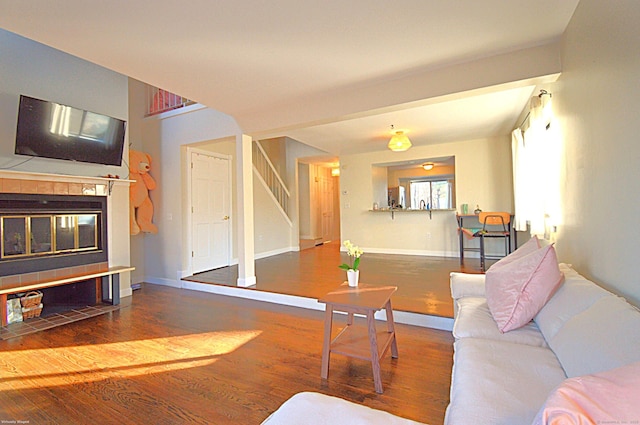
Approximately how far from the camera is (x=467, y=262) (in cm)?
551

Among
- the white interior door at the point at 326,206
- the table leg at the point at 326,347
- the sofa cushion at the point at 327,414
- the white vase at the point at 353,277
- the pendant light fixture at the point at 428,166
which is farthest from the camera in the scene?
the white interior door at the point at 326,206

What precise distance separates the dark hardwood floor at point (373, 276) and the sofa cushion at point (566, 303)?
1301 mm

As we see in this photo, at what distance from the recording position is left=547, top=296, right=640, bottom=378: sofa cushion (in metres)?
1.02

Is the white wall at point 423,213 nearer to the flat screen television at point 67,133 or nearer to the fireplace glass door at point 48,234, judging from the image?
A: the flat screen television at point 67,133

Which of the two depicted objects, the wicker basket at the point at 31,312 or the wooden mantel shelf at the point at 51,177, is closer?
the wooden mantel shelf at the point at 51,177

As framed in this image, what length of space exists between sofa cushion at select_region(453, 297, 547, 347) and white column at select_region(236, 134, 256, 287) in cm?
300

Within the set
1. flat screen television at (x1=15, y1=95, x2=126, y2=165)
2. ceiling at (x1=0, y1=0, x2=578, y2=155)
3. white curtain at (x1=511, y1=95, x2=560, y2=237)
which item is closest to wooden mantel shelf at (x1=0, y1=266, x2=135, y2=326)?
flat screen television at (x1=15, y1=95, x2=126, y2=165)

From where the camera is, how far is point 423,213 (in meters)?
6.54

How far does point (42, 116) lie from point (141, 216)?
199cm

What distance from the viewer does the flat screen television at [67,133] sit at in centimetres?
320

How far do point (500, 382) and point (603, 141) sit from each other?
146 cm

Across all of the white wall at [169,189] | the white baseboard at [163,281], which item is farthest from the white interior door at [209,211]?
the white baseboard at [163,281]

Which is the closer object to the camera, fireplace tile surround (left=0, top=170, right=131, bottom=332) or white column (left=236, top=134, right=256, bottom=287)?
fireplace tile surround (left=0, top=170, right=131, bottom=332)

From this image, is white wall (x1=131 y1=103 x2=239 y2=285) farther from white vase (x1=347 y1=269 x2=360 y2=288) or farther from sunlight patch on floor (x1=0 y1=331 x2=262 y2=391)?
white vase (x1=347 y1=269 x2=360 y2=288)
